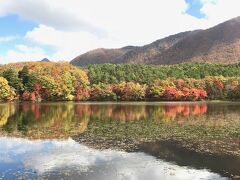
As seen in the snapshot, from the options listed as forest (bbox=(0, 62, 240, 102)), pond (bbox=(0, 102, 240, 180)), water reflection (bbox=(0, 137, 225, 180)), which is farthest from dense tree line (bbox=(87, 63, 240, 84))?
water reflection (bbox=(0, 137, 225, 180))

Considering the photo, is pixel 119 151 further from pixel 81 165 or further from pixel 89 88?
pixel 89 88

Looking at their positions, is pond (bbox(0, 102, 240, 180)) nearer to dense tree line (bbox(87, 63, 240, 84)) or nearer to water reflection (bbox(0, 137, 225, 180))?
water reflection (bbox(0, 137, 225, 180))

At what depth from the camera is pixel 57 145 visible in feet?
120

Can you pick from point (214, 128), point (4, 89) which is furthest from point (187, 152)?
point (4, 89)

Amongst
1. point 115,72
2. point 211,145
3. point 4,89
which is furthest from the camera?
point 115,72

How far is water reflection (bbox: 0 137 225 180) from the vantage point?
24.8 metres

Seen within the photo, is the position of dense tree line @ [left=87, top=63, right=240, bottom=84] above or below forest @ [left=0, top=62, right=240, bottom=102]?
above

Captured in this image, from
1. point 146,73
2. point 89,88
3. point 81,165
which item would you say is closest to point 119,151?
point 81,165

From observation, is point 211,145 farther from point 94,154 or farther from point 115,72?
point 115,72

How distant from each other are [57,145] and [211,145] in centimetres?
1429

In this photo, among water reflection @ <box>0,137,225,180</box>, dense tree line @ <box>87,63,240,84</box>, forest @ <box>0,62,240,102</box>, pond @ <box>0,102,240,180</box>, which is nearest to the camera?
water reflection @ <box>0,137,225,180</box>

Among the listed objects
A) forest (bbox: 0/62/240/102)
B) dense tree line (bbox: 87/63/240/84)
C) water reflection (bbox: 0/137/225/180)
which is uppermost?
dense tree line (bbox: 87/63/240/84)

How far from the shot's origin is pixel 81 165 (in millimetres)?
27469

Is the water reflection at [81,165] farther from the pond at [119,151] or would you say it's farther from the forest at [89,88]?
Result: the forest at [89,88]
